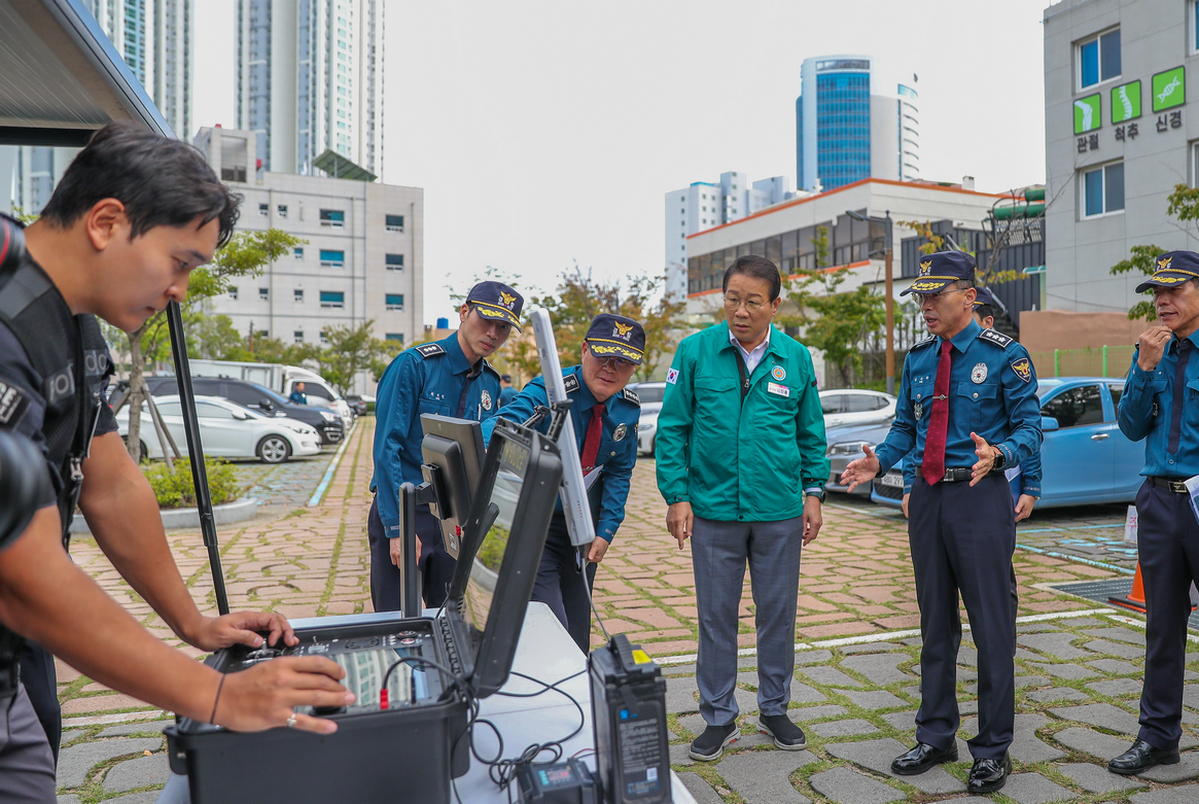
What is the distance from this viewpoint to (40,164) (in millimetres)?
113312

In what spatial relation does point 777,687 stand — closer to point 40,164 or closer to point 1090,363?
point 1090,363

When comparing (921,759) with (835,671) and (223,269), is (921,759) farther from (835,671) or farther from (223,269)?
(223,269)

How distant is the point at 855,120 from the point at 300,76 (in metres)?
90.3

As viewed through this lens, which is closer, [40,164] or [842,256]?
[842,256]

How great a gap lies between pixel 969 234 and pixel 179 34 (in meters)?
112

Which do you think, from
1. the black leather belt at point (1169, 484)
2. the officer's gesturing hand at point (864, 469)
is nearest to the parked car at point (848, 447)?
the officer's gesturing hand at point (864, 469)

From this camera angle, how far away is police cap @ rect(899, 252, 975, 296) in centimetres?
373

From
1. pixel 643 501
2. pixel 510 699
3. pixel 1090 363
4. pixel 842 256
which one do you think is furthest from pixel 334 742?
pixel 842 256

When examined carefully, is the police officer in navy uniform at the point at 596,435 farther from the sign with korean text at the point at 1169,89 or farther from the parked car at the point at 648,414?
the sign with korean text at the point at 1169,89

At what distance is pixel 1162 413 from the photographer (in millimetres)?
3799

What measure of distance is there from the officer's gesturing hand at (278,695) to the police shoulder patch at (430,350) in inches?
114

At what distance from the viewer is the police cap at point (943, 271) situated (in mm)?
3730

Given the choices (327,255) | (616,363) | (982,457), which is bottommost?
(982,457)

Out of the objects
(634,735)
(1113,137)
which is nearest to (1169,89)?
(1113,137)
